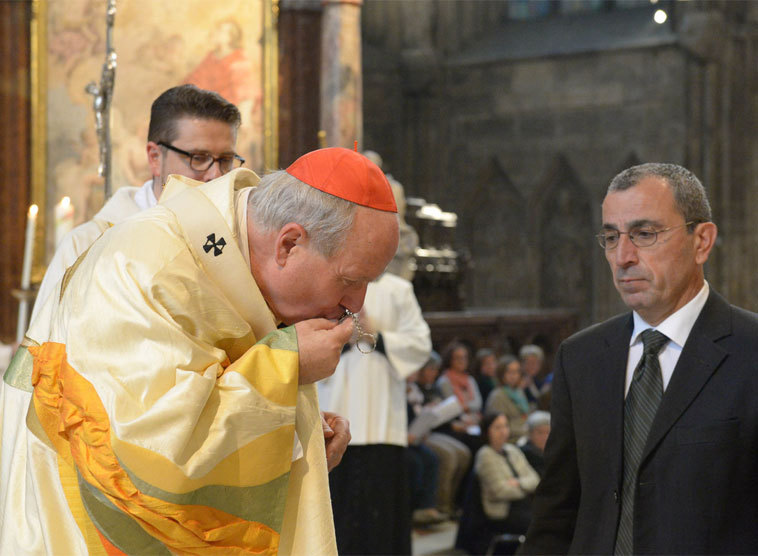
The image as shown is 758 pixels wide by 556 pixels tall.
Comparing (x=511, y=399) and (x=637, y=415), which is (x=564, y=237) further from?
(x=637, y=415)

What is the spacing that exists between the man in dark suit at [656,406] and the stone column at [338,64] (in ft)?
14.9

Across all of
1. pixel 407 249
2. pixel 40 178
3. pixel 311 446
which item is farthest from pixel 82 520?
pixel 407 249

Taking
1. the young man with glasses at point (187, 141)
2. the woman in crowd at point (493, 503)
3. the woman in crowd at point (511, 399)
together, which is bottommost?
the woman in crowd at point (493, 503)

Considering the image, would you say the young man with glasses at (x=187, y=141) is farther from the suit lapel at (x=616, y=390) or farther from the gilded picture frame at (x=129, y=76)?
the gilded picture frame at (x=129, y=76)

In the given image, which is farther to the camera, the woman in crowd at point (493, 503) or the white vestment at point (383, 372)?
the woman in crowd at point (493, 503)

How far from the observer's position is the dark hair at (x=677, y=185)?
9.09 ft

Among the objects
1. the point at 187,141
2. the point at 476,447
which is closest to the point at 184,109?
the point at 187,141

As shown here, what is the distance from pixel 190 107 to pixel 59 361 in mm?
1358

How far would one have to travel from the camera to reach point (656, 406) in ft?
8.66

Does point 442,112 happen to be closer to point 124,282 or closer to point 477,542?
point 477,542

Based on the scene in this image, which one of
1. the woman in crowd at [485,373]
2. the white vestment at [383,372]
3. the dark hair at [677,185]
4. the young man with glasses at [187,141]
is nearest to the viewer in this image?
the dark hair at [677,185]

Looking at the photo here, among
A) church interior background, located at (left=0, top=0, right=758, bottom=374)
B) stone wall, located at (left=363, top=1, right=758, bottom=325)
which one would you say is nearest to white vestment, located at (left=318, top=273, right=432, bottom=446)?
church interior background, located at (left=0, top=0, right=758, bottom=374)

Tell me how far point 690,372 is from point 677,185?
1.73 feet

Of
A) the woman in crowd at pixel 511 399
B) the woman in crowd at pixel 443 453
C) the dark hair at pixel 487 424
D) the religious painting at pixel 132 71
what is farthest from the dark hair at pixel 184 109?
the woman in crowd at pixel 511 399
